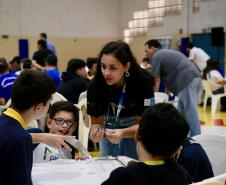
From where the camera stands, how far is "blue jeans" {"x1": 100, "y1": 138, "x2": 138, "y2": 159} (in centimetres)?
245

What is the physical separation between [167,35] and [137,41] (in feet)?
5.02

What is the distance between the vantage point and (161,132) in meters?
1.38

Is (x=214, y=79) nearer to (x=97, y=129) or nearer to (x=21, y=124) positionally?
(x=97, y=129)

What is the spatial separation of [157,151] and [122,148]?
109cm

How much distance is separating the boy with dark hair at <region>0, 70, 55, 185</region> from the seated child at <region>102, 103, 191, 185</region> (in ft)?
1.13

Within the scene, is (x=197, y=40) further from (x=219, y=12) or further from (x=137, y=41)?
(x=137, y=41)

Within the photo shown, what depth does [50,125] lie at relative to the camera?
104 inches

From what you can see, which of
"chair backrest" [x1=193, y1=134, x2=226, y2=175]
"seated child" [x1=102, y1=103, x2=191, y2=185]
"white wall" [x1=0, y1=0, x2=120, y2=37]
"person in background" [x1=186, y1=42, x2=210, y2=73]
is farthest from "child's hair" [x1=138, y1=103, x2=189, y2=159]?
"white wall" [x1=0, y1=0, x2=120, y2=37]

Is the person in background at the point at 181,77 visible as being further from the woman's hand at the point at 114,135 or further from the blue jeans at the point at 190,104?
the woman's hand at the point at 114,135

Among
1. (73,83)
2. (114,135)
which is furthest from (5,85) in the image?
(114,135)

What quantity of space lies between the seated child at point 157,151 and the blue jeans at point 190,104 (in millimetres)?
3207

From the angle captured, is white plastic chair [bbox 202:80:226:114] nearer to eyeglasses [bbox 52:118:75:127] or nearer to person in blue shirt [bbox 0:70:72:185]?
eyeglasses [bbox 52:118:75:127]

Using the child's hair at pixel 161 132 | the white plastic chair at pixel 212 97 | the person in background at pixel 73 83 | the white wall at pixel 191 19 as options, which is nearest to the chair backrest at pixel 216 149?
the child's hair at pixel 161 132

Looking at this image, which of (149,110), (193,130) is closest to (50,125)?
(149,110)
